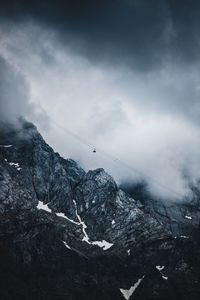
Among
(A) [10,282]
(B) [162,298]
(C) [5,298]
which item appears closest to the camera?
(C) [5,298]

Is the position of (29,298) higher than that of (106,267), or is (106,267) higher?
(106,267)

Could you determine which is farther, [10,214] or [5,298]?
[10,214]

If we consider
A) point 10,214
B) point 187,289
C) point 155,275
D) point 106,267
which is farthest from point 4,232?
point 187,289

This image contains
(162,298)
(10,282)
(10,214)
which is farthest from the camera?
(10,214)

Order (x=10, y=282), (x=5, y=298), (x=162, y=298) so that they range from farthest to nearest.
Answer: (x=162, y=298) < (x=10, y=282) < (x=5, y=298)

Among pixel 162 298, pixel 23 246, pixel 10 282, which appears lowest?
pixel 10 282

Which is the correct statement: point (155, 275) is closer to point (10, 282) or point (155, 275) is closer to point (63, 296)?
point (63, 296)

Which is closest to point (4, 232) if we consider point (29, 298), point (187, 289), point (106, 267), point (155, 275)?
point (29, 298)

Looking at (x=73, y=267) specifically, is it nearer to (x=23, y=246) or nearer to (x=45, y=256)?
(x=45, y=256)

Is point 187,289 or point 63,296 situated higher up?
point 187,289
